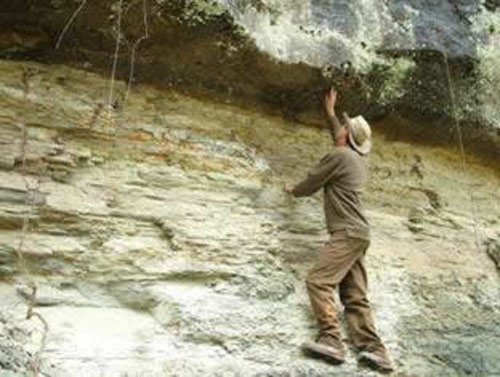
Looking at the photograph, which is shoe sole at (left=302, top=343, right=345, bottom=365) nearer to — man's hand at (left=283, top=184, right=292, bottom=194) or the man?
the man

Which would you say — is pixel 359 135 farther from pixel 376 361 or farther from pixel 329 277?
pixel 376 361

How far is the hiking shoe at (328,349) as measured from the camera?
5.93 m

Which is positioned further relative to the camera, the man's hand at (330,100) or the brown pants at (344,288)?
the man's hand at (330,100)

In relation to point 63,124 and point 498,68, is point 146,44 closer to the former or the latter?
point 63,124

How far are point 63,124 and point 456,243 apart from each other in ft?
11.8

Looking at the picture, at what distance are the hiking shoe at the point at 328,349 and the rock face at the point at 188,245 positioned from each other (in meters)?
0.10

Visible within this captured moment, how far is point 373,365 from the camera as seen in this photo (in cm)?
604

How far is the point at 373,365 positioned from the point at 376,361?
0.13ft

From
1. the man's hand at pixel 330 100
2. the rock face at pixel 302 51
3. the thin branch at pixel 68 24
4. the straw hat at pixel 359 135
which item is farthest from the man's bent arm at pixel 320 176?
the thin branch at pixel 68 24

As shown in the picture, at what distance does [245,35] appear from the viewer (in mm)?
6484

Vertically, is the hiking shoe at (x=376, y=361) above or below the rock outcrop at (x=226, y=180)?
below

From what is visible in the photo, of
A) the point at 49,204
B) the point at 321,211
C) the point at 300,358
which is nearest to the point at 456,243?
the point at 321,211

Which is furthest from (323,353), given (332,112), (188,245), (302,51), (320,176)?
(302,51)

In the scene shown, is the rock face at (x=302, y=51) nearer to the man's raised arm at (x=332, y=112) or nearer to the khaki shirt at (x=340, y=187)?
the man's raised arm at (x=332, y=112)
